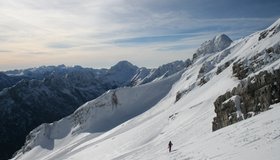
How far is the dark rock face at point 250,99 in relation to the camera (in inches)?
1806

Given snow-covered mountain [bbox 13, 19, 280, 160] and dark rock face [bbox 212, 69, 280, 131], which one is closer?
snow-covered mountain [bbox 13, 19, 280, 160]

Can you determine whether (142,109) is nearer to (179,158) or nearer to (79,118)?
(79,118)

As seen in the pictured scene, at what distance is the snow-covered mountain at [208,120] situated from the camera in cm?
3284

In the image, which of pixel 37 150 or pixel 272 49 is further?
pixel 37 150

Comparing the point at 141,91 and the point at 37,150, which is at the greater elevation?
the point at 141,91

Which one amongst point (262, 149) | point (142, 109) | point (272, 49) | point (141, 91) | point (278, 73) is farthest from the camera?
point (141, 91)

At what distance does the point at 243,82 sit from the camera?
52.3 m

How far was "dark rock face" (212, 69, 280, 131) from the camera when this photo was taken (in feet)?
151

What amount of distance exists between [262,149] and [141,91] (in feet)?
476

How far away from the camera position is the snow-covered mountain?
108ft

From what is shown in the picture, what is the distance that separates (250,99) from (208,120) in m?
11.1

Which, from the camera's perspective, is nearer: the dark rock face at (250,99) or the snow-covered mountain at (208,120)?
the snow-covered mountain at (208,120)

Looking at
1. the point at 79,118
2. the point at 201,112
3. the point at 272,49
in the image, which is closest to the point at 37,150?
the point at 79,118

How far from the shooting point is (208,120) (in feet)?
192
